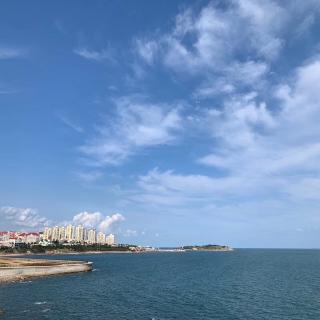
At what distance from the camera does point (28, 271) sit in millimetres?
128500

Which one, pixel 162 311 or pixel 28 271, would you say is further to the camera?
pixel 28 271

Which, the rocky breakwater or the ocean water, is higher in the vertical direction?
the rocky breakwater

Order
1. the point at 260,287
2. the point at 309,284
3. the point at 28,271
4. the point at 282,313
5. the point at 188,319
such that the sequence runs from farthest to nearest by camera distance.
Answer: the point at 28,271, the point at 309,284, the point at 260,287, the point at 282,313, the point at 188,319

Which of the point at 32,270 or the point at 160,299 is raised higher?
the point at 32,270

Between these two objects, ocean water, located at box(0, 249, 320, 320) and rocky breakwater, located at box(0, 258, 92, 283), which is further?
rocky breakwater, located at box(0, 258, 92, 283)

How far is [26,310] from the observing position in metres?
74.0

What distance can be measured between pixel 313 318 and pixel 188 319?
21.3 meters

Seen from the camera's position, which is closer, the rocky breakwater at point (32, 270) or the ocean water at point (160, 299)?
the ocean water at point (160, 299)

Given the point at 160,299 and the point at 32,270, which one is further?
the point at 32,270

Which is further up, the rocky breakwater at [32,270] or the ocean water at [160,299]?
the rocky breakwater at [32,270]

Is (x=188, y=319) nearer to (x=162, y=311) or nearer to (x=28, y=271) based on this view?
(x=162, y=311)

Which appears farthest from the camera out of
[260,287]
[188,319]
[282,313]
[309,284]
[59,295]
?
[309,284]

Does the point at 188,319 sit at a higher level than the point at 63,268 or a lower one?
lower

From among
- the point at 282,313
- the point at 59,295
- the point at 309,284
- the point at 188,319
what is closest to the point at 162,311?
the point at 188,319
